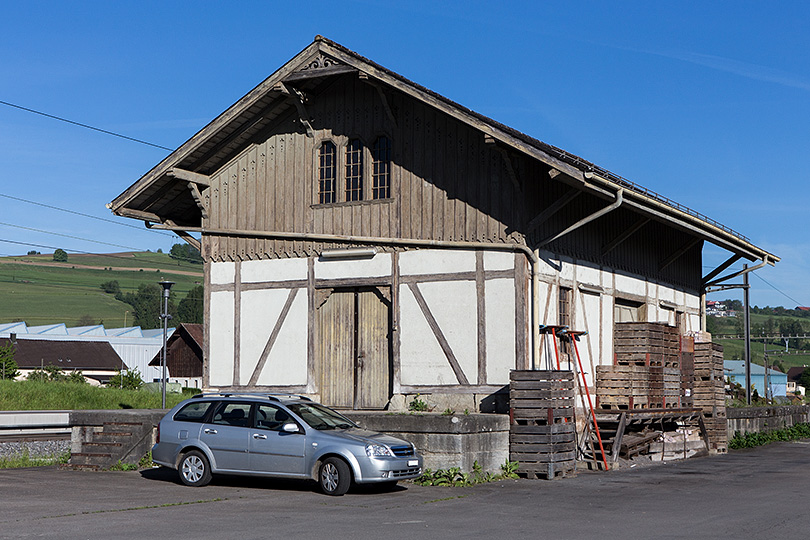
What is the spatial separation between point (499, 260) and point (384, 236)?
2699mm

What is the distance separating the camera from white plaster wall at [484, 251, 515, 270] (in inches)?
719

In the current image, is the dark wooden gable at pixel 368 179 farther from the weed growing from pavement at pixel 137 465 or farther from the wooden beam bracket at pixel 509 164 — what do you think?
the weed growing from pavement at pixel 137 465

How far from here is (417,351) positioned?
19.1 meters

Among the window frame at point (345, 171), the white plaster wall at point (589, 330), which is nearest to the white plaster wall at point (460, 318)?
the window frame at point (345, 171)

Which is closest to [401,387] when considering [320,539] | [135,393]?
[320,539]

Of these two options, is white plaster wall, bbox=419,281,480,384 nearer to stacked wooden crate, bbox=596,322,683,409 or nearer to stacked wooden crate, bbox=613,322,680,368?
stacked wooden crate, bbox=596,322,683,409

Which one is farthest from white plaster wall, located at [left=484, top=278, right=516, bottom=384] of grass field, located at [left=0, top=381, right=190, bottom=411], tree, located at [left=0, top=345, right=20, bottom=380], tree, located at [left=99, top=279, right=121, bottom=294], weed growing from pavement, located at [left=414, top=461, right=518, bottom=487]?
tree, located at [left=99, top=279, right=121, bottom=294]

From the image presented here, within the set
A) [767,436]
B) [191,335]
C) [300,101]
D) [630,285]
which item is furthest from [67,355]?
[630,285]

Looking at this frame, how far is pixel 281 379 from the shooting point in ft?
68.1

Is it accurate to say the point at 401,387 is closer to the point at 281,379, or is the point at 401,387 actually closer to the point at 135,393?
the point at 281,379

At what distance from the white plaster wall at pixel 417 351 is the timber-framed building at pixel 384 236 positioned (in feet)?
0.11

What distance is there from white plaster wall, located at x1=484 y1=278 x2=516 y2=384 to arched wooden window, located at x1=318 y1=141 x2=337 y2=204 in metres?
4.57

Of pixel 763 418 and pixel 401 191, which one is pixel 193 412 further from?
pixel 763 418

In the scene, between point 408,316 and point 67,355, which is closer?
point 408,316
